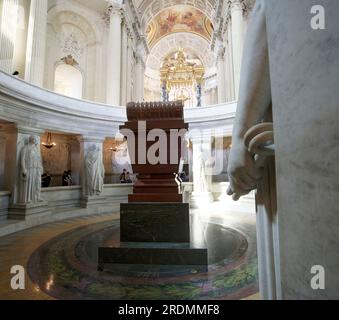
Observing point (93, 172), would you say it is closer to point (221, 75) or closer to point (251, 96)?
point (251, 96)

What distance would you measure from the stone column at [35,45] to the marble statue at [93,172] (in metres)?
4.47

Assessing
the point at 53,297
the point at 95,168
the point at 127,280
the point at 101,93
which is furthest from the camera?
the point at 101,93

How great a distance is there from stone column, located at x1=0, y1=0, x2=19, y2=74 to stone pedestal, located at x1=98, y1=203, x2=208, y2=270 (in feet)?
29.9

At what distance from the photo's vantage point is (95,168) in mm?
8383

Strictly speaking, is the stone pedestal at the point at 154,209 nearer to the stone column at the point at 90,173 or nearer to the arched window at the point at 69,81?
the stone column at the point at 90,173

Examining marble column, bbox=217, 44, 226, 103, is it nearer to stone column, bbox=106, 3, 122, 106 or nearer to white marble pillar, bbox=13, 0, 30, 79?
stone column, bbox=106, 3, 122, 106

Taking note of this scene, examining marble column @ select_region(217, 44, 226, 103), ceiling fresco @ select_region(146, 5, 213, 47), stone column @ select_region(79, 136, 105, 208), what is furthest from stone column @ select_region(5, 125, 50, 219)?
ceiling fresco @ select_region(146, 5, 213, 47)

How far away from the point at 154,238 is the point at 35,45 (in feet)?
37.2

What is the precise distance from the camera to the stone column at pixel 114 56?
1296cm

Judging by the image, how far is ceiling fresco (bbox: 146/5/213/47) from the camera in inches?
839

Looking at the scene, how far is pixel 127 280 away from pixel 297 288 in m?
2.14

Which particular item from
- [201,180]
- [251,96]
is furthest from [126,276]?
[201,180]
